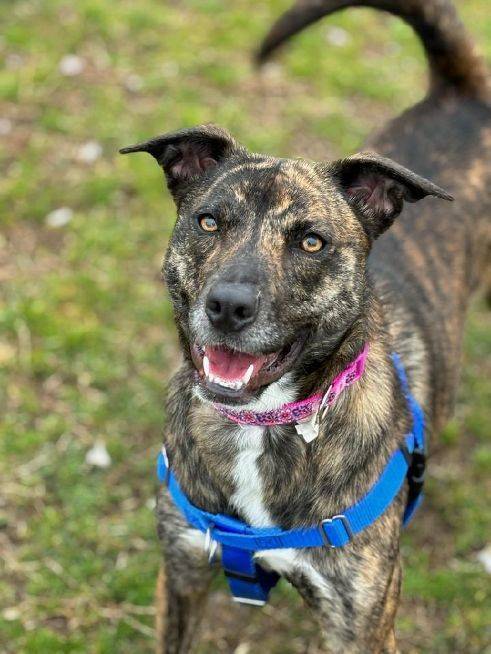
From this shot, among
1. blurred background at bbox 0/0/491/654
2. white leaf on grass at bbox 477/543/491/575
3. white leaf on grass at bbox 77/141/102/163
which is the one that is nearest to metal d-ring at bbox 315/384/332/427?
blurred background at bbox 0/0/491/654

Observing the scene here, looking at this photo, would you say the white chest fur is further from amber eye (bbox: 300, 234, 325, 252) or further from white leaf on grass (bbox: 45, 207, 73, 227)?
white leaf on grass (bbox: 45, 207, 73, 227)

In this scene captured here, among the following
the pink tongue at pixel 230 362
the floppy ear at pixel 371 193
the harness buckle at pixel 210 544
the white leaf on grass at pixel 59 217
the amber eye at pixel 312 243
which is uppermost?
the floppy ear at pixel 371 193

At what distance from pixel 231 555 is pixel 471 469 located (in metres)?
2.36

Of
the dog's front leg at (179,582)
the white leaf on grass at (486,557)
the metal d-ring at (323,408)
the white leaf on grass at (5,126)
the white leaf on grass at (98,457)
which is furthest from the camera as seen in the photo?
the white leaf on grass at (5,126)

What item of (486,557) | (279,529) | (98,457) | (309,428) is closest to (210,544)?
(279,529)

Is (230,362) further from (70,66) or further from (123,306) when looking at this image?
(70,66)

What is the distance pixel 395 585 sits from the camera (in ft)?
11.5

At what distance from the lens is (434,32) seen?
4652 millimetres

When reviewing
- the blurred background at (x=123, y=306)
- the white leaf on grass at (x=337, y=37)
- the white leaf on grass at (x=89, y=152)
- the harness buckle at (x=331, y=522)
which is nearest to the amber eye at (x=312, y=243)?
the harness buckle at (x=331, y=522)

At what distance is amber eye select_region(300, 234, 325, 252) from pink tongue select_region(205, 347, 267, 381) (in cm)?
41

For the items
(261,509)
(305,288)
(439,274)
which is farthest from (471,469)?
(305,288)

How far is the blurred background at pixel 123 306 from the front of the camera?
4496 millimetres

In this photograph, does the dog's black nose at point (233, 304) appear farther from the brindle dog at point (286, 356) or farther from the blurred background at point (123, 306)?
the blurred background at point (123, 306)

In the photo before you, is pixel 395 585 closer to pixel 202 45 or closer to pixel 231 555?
pixel 231 555
